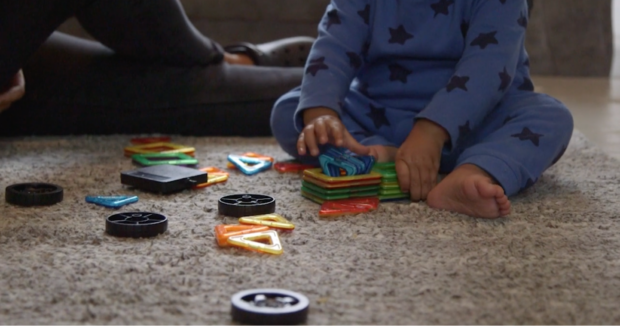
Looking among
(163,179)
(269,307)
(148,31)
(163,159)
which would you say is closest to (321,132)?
(163,179)

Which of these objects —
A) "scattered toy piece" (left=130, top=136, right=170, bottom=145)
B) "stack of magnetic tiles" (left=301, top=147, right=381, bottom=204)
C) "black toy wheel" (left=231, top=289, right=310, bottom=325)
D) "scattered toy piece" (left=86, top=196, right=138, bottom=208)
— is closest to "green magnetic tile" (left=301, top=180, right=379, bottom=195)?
"stack of magnetic tiles" (left=301, top=147, right=381, bottom=204)

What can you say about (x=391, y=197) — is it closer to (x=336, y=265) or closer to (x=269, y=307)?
(x=336, y=265)

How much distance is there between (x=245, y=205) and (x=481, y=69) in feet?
1.29

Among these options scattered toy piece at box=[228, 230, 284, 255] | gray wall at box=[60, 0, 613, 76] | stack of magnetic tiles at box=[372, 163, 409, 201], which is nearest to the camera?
scattered toy piece at box=[228, 230, 284, 255]

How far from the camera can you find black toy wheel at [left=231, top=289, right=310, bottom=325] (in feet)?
1.70

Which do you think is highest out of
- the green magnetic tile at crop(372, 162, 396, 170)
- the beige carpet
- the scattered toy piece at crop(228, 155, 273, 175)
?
the green magnetic tile at crop(372, 162, 396, 170)

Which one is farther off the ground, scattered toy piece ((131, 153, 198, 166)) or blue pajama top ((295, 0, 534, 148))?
blue pajama top ((295, 0, 534, 148))

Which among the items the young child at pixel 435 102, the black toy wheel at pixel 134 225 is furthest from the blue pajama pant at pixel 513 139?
the black toy wheel at pixel 134 225

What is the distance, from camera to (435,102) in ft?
3.17

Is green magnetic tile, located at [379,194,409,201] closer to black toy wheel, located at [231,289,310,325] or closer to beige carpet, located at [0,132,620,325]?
beige carpet, located at [0,132,620,325]

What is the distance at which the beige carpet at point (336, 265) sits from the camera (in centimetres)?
56

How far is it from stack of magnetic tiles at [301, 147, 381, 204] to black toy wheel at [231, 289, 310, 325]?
32 cm

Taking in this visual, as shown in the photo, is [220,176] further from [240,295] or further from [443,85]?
[240,295]

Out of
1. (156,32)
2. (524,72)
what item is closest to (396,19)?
(524,72)
